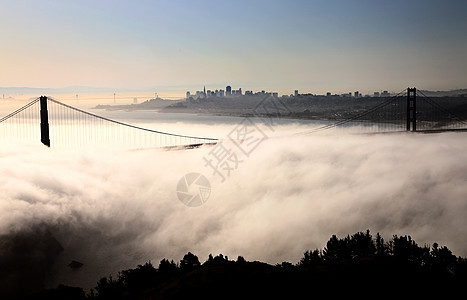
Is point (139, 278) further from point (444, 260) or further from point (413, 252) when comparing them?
point (444, 260)

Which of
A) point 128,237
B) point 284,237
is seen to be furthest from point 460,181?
point 128,237

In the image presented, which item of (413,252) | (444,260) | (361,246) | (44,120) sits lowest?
(361,246)

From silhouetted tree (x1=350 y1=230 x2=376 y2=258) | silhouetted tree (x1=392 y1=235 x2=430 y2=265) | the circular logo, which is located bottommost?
the circular logo

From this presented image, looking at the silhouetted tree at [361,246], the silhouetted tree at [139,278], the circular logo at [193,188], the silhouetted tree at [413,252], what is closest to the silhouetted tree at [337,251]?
the silhouetted tree at [361,246]

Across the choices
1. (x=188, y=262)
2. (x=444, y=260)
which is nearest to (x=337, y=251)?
(x=444, y=260)

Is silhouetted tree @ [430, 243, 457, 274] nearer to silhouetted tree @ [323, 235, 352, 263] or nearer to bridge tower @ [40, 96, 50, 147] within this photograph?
silhouetted tree @ [323, 235, 352, 263]

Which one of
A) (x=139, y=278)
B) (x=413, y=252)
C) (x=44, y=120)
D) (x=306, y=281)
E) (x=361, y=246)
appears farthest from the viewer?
(x=44, y=120)

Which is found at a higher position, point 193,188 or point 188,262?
point 188,262

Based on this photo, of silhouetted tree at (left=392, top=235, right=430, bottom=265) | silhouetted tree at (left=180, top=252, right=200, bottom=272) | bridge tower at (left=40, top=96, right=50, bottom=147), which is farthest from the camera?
bridge tower at (left=40, top=96, right=50, bottom=147)
